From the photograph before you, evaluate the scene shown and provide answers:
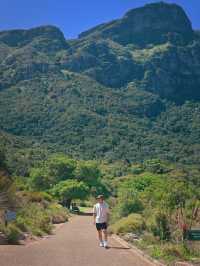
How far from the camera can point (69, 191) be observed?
6072 centimetres

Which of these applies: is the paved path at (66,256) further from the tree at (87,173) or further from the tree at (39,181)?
the tree at (87,173)

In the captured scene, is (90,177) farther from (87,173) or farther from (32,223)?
(32,223)

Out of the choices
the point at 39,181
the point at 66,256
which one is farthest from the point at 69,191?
the point at 66,256

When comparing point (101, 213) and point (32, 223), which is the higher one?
point (101, 213)

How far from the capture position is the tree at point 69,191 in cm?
6062

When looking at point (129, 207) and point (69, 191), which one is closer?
point (129, 207)

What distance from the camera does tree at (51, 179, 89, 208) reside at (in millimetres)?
60625

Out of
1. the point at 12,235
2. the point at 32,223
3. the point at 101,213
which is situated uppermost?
the point at 101,213

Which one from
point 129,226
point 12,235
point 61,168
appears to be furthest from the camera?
point 61,168

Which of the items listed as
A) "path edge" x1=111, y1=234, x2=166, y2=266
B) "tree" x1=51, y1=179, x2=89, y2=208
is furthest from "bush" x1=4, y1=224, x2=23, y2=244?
"tree" x1=51, y1=179, x2=89, y2=208

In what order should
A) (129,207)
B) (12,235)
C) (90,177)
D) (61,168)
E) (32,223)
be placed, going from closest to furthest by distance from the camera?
(12,235) < (32,223) < (129,207) < (61,168) < (90,177)

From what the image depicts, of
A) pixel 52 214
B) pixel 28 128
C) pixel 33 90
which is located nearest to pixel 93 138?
pixel 28 128

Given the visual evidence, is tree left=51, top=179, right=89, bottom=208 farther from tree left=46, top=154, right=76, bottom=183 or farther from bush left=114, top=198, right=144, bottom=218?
bush left=114, top=198, right=144, bottom=218

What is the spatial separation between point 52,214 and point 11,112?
124717 millimetres
